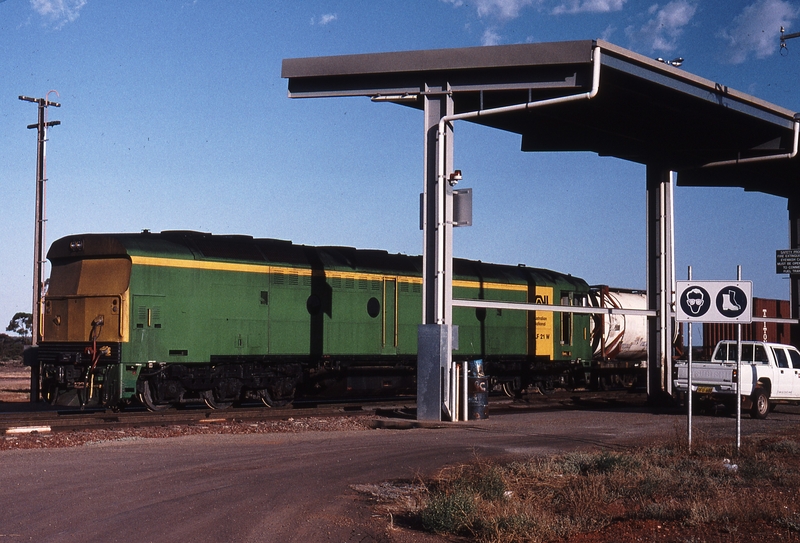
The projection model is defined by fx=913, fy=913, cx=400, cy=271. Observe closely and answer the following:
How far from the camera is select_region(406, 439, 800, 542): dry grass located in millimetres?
7953

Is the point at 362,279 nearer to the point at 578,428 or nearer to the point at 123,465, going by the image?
the point at 578,428

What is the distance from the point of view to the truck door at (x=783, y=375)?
21609 mm

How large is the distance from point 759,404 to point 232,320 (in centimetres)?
1215

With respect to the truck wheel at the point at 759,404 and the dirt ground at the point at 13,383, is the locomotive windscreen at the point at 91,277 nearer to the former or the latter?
the dirt ground at the point at 13,383

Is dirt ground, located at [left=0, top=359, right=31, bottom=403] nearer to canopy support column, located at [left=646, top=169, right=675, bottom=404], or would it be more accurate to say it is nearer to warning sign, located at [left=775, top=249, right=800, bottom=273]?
canopy support column, located at [left=646, top=169, right=675, bottom=404]

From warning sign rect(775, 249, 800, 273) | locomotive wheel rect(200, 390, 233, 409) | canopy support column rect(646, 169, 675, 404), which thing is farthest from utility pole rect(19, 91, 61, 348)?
warning sign rect(775, 249, 800, 273)

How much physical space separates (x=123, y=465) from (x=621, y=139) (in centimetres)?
1668

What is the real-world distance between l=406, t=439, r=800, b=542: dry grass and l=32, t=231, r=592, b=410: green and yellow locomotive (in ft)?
31.3

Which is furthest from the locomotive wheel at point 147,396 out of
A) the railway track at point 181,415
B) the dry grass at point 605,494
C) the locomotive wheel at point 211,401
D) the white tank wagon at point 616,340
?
the white tank wagon at point 616,340

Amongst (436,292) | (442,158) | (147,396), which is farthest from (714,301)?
(147,396)

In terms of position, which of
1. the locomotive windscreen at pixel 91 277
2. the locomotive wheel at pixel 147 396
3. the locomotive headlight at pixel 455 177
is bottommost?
the locomotive wheel at pixel 147 396

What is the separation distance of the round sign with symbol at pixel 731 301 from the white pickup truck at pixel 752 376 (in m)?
8.02

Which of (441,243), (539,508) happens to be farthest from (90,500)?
(441,243)

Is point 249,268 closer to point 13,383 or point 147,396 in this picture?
point 147,396
